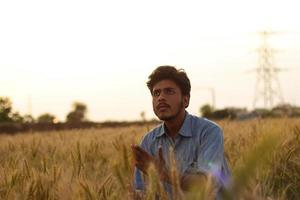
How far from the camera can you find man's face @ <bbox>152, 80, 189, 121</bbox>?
9.99 feet

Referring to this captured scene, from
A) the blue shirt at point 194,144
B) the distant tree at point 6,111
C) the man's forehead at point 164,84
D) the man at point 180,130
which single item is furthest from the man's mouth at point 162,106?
the distant tree at point 6,111

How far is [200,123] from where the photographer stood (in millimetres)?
3297

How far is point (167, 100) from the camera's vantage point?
3072mm

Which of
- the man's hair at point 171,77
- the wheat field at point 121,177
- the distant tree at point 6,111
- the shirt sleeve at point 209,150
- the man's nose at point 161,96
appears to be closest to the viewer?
the wheat field at point 121,177

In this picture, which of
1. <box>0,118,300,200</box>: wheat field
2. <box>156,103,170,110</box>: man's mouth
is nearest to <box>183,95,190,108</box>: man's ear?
<box>156,103,170,110</box>: man's mouth

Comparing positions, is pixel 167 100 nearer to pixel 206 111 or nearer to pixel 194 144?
pixel 194 144

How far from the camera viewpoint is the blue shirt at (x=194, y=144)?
302cm

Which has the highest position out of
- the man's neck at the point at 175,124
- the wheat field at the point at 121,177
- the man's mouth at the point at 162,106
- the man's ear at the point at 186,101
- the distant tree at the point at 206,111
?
the distant tree at the point at 206,111

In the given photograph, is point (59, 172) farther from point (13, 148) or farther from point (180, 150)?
point (13, 148)

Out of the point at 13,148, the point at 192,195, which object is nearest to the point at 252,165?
the point at 192,195

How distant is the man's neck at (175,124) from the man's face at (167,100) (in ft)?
0.22

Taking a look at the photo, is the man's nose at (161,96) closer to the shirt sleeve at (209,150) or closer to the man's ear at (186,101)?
the man's ear at (186,101)

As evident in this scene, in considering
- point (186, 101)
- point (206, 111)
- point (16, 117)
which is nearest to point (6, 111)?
point (16, 117)

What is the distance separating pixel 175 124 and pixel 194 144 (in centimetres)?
18
